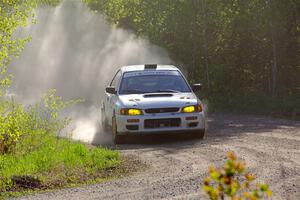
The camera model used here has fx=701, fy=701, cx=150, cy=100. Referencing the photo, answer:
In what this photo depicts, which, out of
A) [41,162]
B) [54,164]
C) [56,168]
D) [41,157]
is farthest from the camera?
[41,157]

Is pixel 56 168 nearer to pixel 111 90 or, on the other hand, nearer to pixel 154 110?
pixel 154 110

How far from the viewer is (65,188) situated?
370 inches

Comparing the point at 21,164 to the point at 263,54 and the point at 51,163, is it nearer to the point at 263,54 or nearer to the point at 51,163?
the point at 51,163

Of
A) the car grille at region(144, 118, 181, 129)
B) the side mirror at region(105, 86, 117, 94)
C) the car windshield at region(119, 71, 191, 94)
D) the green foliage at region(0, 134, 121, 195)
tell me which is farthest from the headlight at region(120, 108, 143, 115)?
the green foliage at region(0, 134, 121, 195)

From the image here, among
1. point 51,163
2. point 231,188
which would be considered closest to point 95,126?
point 51,163

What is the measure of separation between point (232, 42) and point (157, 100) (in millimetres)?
12348

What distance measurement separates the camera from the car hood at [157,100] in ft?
45.7

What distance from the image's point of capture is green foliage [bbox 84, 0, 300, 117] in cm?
2377

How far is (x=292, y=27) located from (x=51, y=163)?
48.4ft

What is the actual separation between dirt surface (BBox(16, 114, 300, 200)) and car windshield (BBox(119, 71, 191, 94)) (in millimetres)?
1309

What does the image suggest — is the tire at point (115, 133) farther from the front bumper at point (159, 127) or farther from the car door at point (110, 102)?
the car door at point (110, 102)

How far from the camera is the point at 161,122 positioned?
1389 cm

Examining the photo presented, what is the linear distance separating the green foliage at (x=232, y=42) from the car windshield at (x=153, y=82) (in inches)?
284

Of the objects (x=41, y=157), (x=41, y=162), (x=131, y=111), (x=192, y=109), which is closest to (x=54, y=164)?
(x=41, y=162)
